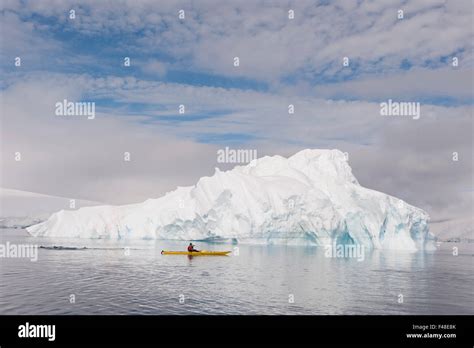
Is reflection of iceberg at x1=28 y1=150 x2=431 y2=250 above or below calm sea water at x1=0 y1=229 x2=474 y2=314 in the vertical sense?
above

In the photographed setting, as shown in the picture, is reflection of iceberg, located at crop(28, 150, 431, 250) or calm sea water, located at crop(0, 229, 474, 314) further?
reflection of iceberg, located at crop(28, 150, 431, 250)

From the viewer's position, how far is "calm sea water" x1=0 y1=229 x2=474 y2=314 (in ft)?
67.8

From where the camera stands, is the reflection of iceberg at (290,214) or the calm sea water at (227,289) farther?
the reflection of iceberg at (290,214)

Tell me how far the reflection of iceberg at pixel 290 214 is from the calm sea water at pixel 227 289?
24.8 metres

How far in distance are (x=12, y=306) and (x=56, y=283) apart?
Answer: 7.05 metres

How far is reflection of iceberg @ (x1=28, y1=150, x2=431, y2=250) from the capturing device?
210ft

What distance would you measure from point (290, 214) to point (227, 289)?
4095 centimetres

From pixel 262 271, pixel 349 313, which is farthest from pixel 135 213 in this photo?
pixel 349 313

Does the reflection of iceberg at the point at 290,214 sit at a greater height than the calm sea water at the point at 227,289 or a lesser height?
greater

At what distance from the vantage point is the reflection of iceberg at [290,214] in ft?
210

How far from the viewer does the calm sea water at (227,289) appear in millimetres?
20672

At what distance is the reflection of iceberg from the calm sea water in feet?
81.3
